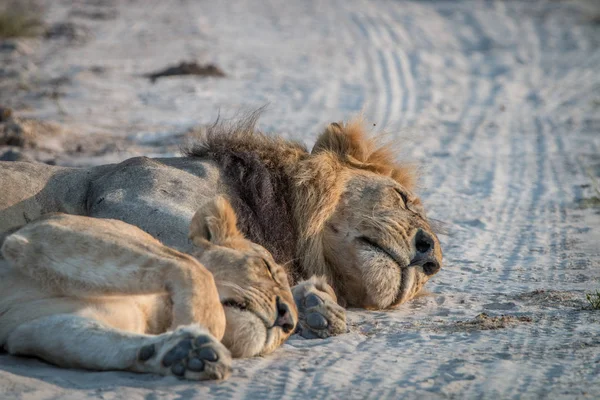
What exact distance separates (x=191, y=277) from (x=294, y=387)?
533 millimetres

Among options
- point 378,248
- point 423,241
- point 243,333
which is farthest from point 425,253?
point 243,333

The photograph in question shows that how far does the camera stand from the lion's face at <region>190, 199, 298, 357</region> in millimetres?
3662

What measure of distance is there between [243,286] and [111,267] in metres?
0.54

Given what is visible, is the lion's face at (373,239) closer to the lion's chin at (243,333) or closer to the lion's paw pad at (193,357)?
the lion's chin at (243,333)

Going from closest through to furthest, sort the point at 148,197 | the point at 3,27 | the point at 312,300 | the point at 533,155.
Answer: the point at 312,300 < the point at 148,197 < the point at 533,155 < the point at 3,27

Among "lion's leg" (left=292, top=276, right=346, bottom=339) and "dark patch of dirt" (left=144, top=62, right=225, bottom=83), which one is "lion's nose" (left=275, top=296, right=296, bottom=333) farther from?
"dark patch of dirt" (left=144, top=62, right=225, bottom=83)

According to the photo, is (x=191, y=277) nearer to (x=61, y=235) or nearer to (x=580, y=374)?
(x=61, y=235)

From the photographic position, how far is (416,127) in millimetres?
10141

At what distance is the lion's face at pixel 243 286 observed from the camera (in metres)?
3.66

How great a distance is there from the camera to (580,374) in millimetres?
3580

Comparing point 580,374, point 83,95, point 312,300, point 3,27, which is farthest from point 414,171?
point 3,27

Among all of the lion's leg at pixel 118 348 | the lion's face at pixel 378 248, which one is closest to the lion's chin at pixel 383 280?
the lion's face at pixel 378 248

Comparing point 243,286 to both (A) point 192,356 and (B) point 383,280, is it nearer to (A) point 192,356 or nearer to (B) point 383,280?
(A) point 192,356

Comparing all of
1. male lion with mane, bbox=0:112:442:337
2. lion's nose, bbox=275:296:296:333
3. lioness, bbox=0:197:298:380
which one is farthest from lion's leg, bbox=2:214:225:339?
male lion with mane, bbox=0:112:442:337
